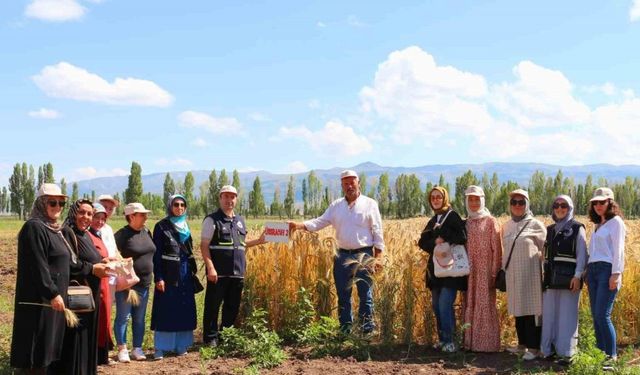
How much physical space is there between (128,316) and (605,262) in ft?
17.8

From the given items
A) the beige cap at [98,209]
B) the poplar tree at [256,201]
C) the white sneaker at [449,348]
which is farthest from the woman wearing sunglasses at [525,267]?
the poplar tree at [256,201]

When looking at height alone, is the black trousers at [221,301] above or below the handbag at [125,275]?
below

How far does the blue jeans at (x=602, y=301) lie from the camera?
659 cm

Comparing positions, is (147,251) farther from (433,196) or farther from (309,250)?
(433,196)

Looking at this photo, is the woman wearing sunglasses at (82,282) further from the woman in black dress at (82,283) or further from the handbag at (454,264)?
Result: the handbag at (454,264)

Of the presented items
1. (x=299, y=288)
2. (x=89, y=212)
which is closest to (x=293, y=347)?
(x=299, y=288)

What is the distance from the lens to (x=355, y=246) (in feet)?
25.7

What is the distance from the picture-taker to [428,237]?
290 inches

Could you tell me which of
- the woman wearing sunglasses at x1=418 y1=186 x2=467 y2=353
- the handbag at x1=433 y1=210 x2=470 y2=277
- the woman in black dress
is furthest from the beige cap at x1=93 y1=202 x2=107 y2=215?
the handbag at x1=433 y1=210 x2=470 y2=277

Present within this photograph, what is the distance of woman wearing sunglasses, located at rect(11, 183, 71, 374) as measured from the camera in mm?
5340

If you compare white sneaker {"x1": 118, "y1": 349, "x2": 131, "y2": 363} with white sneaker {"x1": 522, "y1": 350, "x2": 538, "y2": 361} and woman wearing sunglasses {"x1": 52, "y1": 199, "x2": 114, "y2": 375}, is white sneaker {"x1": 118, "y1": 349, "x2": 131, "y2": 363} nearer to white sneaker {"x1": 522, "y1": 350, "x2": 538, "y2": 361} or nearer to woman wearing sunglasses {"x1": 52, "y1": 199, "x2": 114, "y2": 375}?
woman wearing sunglasses {"x1": 52, "y1": 199, "x2": 114, "y2": 375}

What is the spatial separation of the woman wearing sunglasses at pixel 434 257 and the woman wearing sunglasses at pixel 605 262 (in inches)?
55.0

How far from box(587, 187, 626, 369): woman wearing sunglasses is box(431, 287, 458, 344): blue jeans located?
1.53 meters

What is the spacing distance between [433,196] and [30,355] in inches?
176
